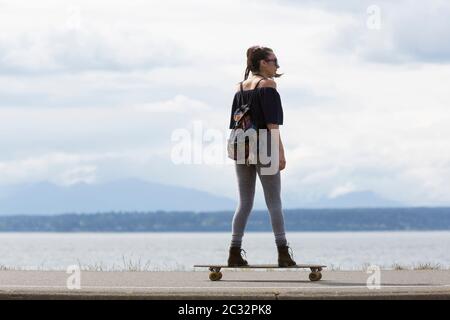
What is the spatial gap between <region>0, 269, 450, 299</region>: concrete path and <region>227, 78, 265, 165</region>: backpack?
132cm

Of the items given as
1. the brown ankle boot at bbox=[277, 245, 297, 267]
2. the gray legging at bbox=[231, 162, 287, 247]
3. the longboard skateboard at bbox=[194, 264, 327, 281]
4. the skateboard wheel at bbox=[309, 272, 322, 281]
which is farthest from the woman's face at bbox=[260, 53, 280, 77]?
the skateboard wheel at bbox=[309, 272, 322, 281]

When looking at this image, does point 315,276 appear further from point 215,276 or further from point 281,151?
point 281,151

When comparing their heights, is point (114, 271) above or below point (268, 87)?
below

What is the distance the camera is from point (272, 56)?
41.9 ft

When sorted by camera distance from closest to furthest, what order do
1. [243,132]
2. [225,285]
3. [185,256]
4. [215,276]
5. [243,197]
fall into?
1. [225,285]
2. [215,276]
3. [243,132]
4. [243,197]
5. [185,256]

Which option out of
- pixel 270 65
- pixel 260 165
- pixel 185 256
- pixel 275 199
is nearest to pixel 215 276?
pixel 275 199

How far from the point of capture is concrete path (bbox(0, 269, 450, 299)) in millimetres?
10039

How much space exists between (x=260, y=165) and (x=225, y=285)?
146 centimetres

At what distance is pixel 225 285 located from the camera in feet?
38.8

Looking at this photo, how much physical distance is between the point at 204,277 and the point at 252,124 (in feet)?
5.76

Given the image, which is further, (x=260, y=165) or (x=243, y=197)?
(x=243, y=197)

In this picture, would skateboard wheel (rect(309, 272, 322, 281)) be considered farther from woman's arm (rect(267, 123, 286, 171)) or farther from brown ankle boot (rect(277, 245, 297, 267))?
woman's arm (rect(267, 123, 286, 171))
